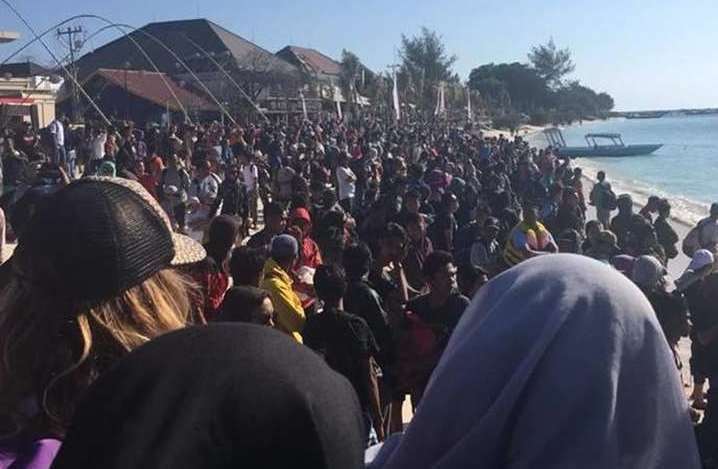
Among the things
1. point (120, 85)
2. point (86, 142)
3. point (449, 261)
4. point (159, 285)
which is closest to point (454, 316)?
point (449, 261)

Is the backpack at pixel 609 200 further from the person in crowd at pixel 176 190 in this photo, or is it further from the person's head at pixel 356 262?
the person's head at pixel 356 262

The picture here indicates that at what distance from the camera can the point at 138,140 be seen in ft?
68.8

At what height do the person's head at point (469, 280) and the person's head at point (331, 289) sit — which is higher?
the person's head at point (331, 289)

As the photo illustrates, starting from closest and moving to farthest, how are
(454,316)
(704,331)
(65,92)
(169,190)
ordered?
(454,316) < (704,331) < (169,190) < (65,92)

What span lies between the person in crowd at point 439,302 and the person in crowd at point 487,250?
2.54 meters

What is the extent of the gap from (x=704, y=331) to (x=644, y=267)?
0.59m

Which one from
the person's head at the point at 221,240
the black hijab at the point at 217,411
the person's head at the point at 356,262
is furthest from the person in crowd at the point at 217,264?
the black hijab at the point at 217,411

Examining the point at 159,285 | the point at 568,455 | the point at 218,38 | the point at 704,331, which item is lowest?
the point at 704,331

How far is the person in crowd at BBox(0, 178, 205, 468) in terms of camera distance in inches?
61.7

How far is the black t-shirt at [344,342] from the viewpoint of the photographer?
180 inches

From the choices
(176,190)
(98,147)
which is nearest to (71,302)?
(176,190)

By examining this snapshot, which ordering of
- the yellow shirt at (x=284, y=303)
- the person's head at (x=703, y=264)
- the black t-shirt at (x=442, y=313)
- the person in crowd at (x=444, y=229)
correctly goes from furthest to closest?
the person in crowd at (x=444, y=229) < the person's head at (x=703, y=264) < the black t-shirt at (x=442, y=313) < the yellow shirt at (x=284, y=303)

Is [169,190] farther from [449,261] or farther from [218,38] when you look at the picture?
[218,38]

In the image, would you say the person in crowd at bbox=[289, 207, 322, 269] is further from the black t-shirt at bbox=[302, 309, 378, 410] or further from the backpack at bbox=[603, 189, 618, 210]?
the backpack at bbox=[603, 189, 618, 210]
